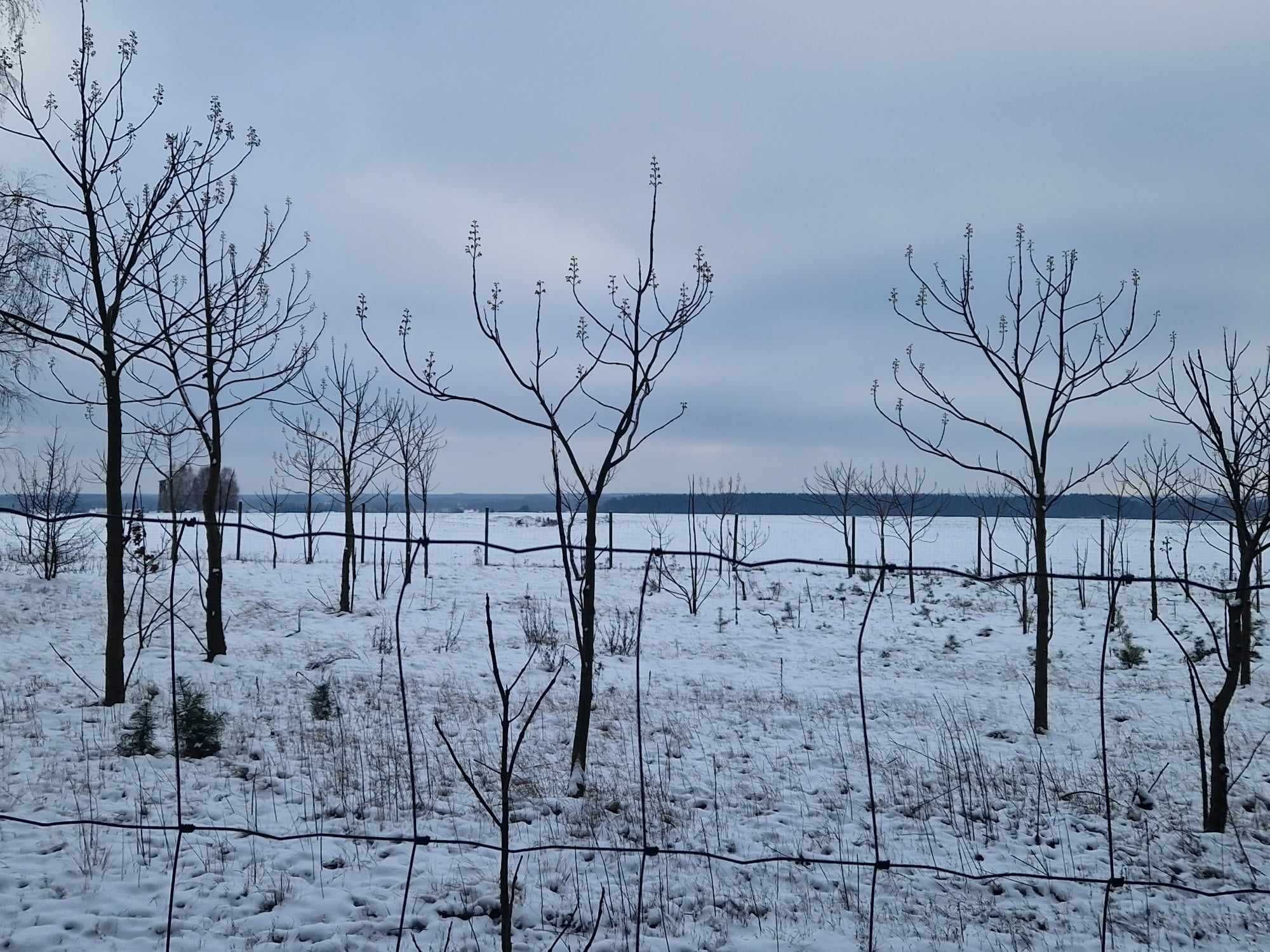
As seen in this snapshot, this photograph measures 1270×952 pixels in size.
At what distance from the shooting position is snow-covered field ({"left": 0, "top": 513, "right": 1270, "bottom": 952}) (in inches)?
132

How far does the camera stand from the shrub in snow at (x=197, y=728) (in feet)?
18.6

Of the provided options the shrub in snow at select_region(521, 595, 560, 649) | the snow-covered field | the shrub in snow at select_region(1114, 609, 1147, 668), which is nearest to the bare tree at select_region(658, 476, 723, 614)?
the shrub in snow at select_region(521, 595, 560, 649)

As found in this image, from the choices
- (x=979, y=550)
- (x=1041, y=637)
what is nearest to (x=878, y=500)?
(x=979, y=550)

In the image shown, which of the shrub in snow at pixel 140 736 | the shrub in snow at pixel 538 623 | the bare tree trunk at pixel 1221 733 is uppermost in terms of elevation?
the bare tree trunk at pixel 1221 733

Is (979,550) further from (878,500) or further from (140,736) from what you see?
(140,736)

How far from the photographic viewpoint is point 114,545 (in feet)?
20.8

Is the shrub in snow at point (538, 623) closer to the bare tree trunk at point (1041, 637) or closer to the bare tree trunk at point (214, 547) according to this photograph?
the bare tree trunk at point (214, 547)

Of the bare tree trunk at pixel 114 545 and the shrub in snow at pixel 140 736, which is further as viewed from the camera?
the bare tree trunk at pixel 114 545

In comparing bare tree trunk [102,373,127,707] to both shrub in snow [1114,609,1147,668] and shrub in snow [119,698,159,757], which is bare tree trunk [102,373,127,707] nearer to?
shrub in snow [119,698,159,757]

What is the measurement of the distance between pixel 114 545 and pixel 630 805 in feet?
16.2

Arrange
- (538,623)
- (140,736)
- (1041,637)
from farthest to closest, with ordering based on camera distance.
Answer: (538,623) → (1041,637) → (140,736)

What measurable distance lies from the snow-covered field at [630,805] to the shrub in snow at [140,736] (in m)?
0.09

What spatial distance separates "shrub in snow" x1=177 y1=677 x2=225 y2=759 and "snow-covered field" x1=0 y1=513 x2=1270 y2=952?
151mm

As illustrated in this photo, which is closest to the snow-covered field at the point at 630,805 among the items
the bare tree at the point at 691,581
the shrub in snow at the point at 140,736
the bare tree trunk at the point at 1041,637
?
the shrub in snow at the point at 140,736
